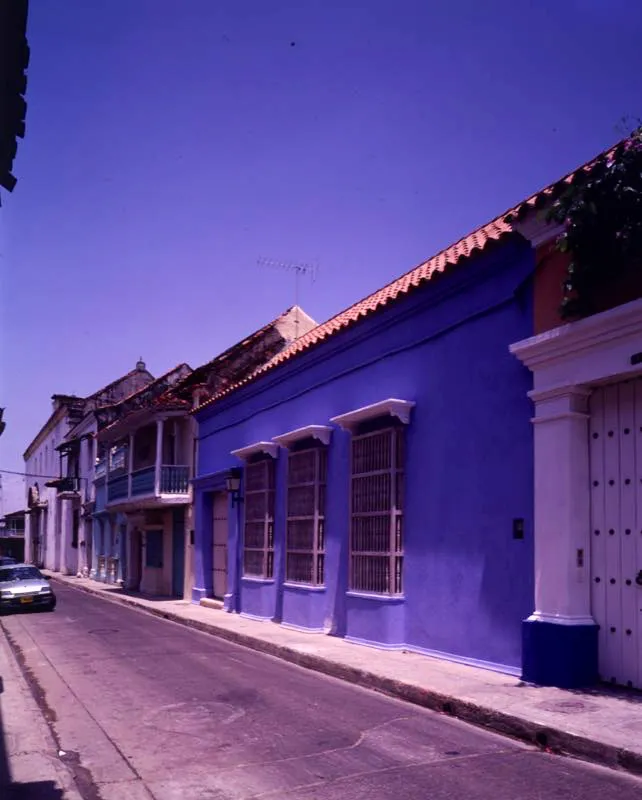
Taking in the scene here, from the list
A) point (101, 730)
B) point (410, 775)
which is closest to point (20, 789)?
point (101, 730)

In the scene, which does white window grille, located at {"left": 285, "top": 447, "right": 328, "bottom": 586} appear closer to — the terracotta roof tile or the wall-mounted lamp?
the terracotta roof tile

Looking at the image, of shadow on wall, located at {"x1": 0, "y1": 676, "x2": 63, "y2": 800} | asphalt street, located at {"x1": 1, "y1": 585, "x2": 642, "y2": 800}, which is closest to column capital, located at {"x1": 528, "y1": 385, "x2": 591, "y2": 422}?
asphalt street, located at {"x1": 1, "y1": 585, "x2": 642, "y2": 800}

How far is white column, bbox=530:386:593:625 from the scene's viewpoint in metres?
→ 8.37

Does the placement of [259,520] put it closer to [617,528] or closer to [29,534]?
[617,528]

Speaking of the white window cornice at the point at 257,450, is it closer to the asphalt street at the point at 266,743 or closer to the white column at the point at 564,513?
the asphalt street at the point at 266,743

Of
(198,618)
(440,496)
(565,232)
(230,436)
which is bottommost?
(198,618)

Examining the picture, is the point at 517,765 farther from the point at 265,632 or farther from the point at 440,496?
the point at 265,632

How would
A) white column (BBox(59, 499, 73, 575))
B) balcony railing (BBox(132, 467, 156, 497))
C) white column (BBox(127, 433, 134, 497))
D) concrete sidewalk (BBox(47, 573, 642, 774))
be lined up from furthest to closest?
1. white column (BBox(59, 499, 73, 575))
2. white column (BBox(127, 433, 134, 497))
3. balcony railing (BBox(132, 467, 156, 497))
4. concrete sidewalk (BBox(47, 573, 642, 774))

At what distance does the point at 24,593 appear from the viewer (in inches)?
802

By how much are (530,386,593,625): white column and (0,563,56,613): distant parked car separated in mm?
15252

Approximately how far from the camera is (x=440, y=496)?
10883 mm

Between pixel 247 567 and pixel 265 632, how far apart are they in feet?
11.3

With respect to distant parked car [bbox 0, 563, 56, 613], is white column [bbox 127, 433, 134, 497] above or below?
above

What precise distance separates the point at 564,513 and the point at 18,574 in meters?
17.2
